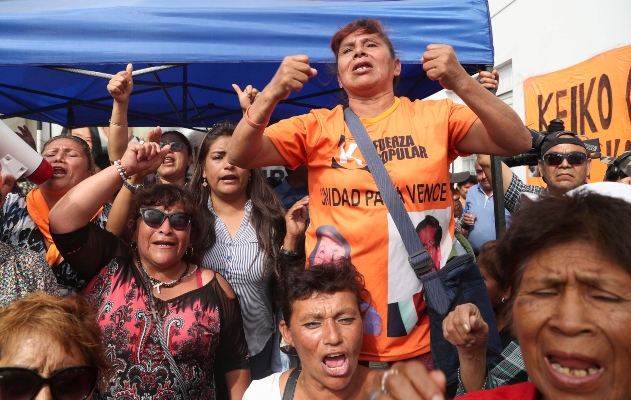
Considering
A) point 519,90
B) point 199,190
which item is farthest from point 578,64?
point 199,190

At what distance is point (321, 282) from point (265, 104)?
756mm

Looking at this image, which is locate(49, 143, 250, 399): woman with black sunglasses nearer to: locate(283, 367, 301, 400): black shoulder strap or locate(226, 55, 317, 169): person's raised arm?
locate(283, 367, 301, 400): black shoulder strap

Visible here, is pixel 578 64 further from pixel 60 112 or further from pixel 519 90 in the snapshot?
pixel 60 112

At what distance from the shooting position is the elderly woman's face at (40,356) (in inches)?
67.7

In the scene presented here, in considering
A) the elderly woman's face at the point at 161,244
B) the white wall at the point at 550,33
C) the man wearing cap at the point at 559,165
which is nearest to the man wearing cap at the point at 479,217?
the man wearing cap at the point at 559,165

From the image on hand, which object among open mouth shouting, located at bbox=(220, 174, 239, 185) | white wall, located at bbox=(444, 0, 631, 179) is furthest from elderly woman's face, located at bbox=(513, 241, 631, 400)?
white wall, located at bbox=(444, 0, 631, 179)

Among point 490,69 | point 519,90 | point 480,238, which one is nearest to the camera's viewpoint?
point 490,69

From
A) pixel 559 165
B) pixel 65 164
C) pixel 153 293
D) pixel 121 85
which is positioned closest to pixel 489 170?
pixel 559 165

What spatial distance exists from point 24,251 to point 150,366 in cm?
69

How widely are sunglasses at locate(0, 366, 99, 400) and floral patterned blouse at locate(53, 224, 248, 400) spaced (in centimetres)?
55

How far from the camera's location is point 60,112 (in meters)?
5.38

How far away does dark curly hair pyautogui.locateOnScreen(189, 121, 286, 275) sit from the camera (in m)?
2.94

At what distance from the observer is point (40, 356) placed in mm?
1745

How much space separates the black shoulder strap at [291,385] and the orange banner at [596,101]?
461cm
